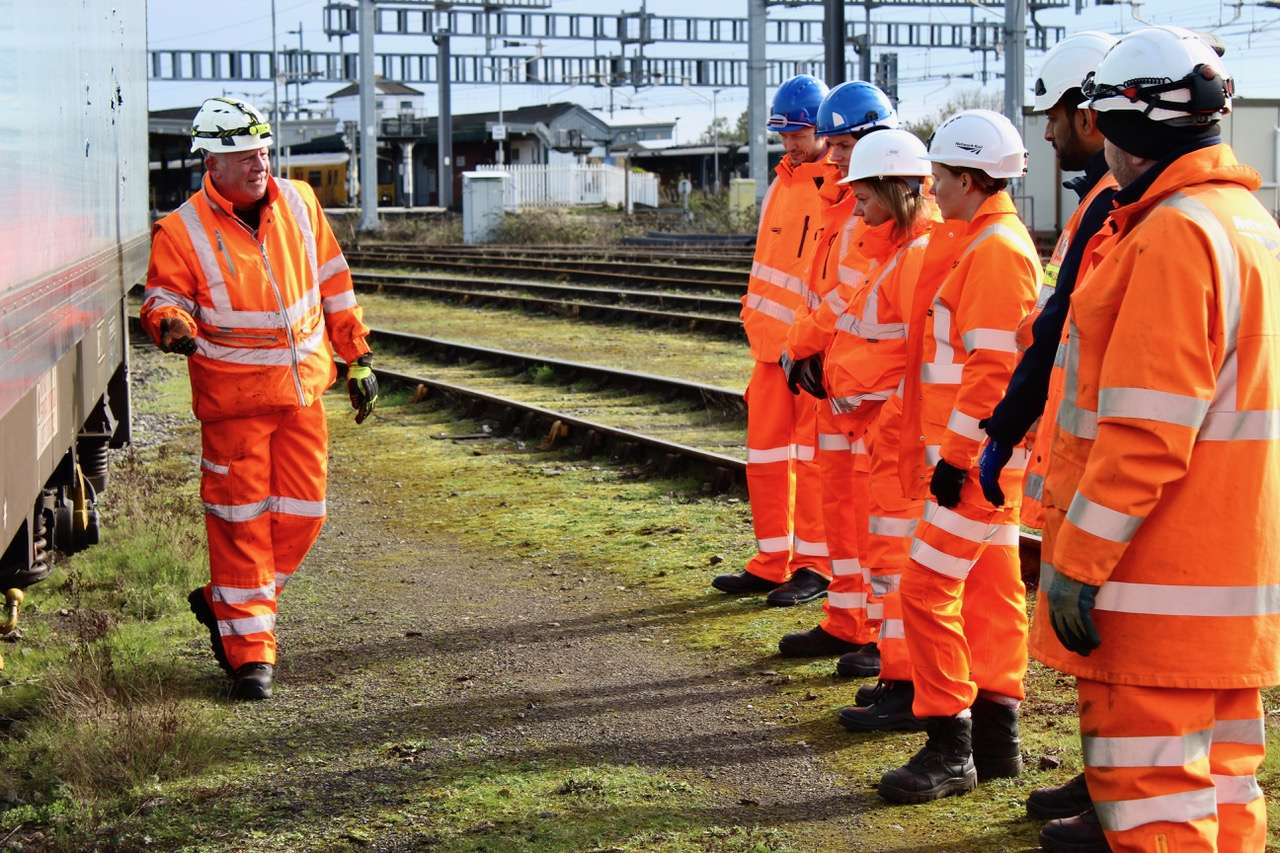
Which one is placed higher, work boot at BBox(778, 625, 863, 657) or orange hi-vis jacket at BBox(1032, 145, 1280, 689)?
orange hi-vis jacket at BBox(1032, 145, 1280, 689)

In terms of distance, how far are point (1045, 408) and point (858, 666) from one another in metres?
2.11

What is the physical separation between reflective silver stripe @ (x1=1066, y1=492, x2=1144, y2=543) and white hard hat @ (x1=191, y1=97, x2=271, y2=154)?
3662 millimetres

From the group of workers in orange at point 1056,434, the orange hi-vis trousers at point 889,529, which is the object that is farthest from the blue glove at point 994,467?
the orange hi-vis trousers at point 889,529

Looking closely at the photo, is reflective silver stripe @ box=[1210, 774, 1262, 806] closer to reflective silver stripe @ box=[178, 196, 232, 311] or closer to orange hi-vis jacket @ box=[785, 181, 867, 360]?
orange hi-vis jacket @ box=[785, 181, 867, 360]

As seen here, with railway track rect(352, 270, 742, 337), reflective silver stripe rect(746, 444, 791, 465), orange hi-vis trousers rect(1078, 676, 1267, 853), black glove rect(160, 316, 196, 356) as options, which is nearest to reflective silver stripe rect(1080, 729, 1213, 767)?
orange hi-vis trousers rect(1078, 676, 1267, 853)

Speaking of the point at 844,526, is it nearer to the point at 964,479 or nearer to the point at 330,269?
the point at 964,479

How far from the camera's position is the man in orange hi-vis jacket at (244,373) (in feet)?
19.6

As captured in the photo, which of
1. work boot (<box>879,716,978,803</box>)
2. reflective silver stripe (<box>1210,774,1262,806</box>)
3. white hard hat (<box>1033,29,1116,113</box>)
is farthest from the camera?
work boot (<box>879,716,978,803</box>)

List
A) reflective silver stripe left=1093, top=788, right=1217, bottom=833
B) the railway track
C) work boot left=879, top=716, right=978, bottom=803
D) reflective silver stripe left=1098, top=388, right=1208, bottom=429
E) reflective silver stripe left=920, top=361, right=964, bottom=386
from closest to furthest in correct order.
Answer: reflective silver stripe left=1098, top=388, right=1208, bottom=429, reflective silver stripe left=1093, top=788, right=1217, bottom=833, work boot left=879, top=716, right=978, bottom=803, reflective silver stripe left=920, top=361, right=964, bottom=386, the railway track

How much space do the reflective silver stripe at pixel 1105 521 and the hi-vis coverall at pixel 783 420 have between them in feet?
12.3

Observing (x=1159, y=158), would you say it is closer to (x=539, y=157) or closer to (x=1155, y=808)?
(x=1155, y=808)

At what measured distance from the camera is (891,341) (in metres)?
5.66

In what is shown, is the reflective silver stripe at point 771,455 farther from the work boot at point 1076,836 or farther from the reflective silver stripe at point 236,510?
the work boot at point 1076,836

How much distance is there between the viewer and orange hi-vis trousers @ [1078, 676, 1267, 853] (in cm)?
339
